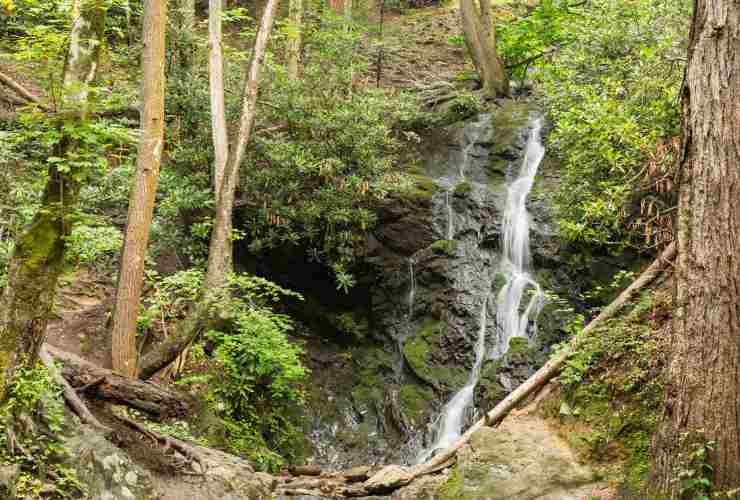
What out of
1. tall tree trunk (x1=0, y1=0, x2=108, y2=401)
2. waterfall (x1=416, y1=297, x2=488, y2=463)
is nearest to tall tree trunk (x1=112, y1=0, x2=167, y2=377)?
tall tree trunk (x1=0, y1=0, x2=108, y2=401)

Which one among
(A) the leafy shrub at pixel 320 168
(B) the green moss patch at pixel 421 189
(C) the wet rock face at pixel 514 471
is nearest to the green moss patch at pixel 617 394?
(C) the wet rock face at pixel 514 471

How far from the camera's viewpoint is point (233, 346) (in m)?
10.2

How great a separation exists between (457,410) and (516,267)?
3288 millimetres

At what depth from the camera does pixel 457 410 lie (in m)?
11.9

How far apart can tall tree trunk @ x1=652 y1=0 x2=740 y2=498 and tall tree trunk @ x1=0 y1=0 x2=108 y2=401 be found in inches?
198

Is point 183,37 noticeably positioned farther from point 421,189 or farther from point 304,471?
point 304,471

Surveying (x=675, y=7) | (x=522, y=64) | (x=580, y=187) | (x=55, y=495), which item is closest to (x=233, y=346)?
(x=55, y=495)

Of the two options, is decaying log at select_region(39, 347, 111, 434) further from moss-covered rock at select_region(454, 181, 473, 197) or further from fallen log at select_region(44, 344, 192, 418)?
moss-covered rock at select_region(454, 181, 473, 197)

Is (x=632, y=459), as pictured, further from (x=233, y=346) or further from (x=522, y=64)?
(x=522, y=64)

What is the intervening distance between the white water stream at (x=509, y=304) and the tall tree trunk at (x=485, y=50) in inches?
184

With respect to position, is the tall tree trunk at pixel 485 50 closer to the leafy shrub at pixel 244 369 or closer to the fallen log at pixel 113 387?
the leafy shrub at pixel 244 369

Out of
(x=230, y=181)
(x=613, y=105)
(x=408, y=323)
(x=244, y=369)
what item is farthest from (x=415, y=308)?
(x=613, y=105)

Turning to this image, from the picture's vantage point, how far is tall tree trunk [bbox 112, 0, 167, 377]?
28.1 feet

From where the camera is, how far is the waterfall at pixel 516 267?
12.4 metres
